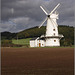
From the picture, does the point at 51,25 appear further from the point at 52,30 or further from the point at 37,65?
the point at 37,65

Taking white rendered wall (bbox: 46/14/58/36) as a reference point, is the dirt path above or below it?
below

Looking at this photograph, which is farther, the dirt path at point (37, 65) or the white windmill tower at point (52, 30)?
the white windmill tower at point (52, 30)

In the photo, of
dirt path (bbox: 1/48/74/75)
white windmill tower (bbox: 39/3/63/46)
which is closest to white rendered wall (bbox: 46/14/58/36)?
white windmill tower (bbox: 39/3/63/46)

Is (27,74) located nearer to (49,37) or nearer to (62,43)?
(49,37)

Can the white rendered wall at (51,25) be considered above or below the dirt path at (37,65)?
above

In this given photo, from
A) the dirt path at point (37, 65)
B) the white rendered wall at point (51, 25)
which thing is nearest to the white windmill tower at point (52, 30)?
the white rendered wall at point (51, 25)

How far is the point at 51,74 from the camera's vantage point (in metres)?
7.54

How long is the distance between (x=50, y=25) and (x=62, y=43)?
10.9 metres

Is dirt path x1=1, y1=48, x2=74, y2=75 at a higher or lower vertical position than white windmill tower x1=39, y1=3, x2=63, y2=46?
lower

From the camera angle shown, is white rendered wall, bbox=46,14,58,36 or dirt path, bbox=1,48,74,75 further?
white rendered wall, bbox=46,14,58,36

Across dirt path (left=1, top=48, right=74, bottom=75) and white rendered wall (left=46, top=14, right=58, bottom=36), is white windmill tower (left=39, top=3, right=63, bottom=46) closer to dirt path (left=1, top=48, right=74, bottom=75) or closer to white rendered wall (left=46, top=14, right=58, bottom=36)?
white rendered wall (left=46, top=14, right=58, bottom=36)

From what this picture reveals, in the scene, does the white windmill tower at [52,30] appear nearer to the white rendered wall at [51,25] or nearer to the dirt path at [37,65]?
the white rendered wall at [51,25]

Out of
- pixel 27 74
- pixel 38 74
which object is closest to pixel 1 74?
pixel 27 74

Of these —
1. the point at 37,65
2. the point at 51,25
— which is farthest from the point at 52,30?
the point at 37,65
